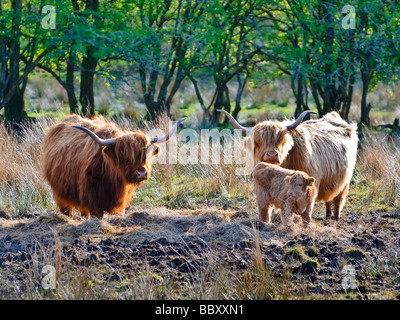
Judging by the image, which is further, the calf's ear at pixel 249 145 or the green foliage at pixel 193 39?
the green foliage at pixel 193 39

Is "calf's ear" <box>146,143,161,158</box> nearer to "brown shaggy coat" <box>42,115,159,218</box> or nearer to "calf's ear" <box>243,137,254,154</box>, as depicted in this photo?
"brown shaggy coat" <box>42,115,159,218</box>

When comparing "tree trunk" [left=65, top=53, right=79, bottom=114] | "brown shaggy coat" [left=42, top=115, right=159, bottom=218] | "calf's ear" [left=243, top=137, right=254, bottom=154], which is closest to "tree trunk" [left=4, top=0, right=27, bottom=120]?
"tree trunk" [left=65, top=53, right=79, bottom=114]

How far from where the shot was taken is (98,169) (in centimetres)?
517

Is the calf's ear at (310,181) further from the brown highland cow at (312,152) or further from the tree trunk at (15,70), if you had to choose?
the tree trunk at (15,70)

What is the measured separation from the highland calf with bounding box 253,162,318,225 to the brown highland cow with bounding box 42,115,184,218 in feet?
3.35

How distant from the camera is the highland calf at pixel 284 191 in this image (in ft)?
14.7

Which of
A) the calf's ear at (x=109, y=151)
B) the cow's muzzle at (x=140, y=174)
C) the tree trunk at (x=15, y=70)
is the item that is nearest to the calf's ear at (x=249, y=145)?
the cow's muzzle at (x=140, y=174)

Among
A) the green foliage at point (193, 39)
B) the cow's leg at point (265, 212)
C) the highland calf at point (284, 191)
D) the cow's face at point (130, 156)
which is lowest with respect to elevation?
the cow's leg at point (265, 212)

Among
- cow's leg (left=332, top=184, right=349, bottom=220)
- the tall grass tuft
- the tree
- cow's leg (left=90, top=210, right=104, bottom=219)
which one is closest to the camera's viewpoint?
cow's leg (left=90, top=210, right=104, bottom=219)

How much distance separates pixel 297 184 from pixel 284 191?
12 cm

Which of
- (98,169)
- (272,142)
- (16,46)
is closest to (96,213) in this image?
(98,169)

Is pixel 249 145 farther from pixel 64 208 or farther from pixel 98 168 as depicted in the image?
pixel 64 208

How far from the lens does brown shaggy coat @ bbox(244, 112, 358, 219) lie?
5.17m

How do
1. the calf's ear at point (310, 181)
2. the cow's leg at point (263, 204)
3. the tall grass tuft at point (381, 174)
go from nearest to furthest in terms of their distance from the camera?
the calf's ear at point (310, 181)
the cow's leg at point (263, 204)
the tall grass tuft at point (381, 174)
